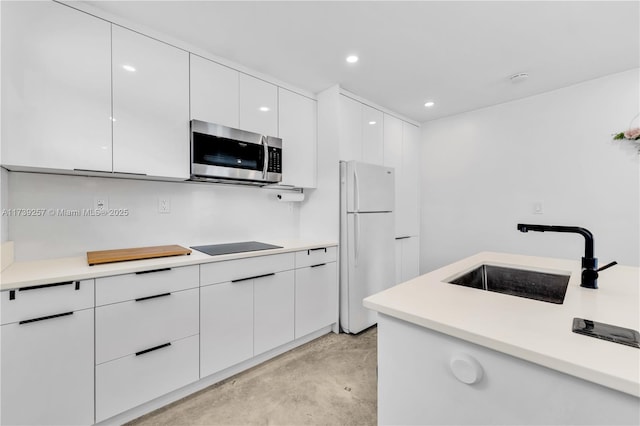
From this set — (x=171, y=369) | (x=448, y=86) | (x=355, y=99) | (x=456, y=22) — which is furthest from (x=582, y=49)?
(x=171, y=369)

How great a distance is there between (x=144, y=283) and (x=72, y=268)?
13.8 inches

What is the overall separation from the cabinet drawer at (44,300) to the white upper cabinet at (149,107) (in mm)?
738

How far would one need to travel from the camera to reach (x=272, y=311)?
7.04 ft

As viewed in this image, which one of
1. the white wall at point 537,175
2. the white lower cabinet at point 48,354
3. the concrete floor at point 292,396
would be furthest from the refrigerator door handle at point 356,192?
the white lower cabinet at point 48,354

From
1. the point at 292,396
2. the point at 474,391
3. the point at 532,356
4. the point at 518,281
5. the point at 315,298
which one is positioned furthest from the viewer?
the point at 315,298

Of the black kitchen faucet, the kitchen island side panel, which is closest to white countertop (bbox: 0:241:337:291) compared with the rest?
the kitchen island side panel

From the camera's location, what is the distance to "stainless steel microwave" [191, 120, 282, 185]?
1.99 m

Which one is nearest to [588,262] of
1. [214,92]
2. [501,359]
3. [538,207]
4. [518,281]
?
[518,281]

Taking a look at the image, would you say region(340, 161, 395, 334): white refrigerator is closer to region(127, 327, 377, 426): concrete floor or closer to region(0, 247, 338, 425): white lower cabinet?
region(127, 327, 377, 426): concrete floor

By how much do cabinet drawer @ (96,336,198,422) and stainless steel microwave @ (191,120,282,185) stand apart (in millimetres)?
1145

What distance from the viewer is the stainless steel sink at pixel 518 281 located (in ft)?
4.80

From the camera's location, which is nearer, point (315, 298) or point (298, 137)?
point (315, 298)

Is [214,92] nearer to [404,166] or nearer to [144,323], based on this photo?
[144,323]

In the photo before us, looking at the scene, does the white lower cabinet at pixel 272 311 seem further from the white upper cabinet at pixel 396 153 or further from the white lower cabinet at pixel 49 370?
the white upper cabinet at pixel 396 153
